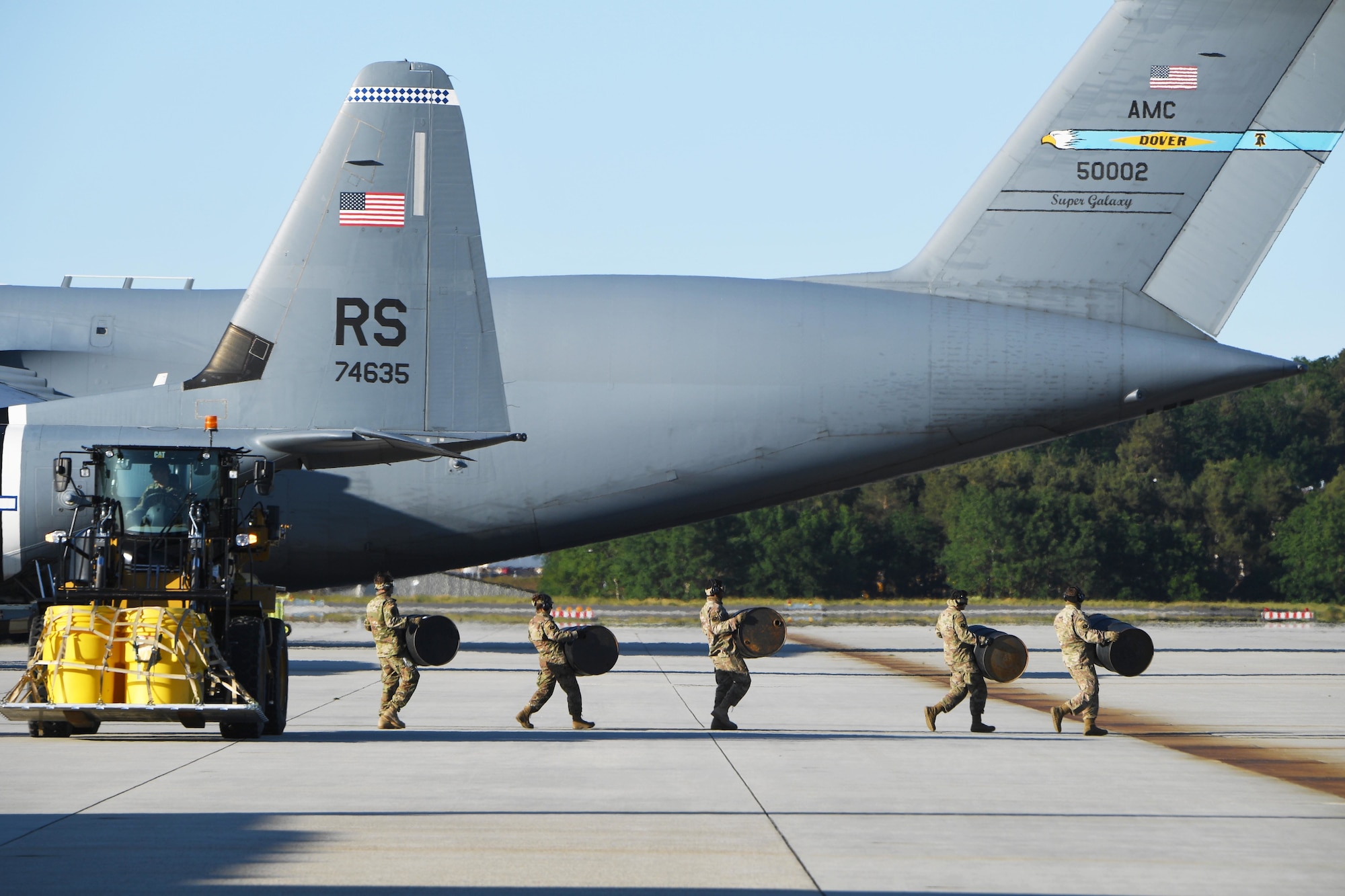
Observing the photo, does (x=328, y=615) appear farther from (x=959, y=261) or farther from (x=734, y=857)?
(x=734, y=857)

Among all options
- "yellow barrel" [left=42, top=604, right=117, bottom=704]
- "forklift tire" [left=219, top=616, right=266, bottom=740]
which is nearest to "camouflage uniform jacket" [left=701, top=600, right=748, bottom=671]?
"forklift tire" [left=219, top=616, right=266, bottom=740]

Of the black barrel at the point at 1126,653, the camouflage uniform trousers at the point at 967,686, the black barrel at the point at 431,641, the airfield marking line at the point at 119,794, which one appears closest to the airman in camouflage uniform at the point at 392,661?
the black barrel at the point at 431,641

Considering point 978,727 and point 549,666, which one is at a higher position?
point 549,666

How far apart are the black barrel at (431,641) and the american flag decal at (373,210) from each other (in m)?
5.94

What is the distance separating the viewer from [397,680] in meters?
17.2

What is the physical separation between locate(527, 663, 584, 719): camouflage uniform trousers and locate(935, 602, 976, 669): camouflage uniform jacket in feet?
14.2

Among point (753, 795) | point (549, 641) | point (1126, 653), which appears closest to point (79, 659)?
point (549, 641)

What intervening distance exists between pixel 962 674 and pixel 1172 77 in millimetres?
10846

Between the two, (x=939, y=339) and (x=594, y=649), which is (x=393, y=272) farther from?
(x=939, y=339)

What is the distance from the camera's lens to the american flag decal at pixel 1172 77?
2256 centimetres

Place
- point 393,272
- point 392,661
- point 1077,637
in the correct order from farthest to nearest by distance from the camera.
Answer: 1. point 393,272
2. point 392,661
3. point 1077,637

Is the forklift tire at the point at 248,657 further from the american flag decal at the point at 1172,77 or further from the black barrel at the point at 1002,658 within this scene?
the american flag decal at the point at 1172,77

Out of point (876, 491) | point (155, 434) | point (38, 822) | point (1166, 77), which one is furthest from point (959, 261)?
point (876, 491)

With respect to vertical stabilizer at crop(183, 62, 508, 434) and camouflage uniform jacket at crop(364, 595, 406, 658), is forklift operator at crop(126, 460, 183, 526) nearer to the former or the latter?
camouflage uniform jacket at crop(364, 595, 406, 658)
